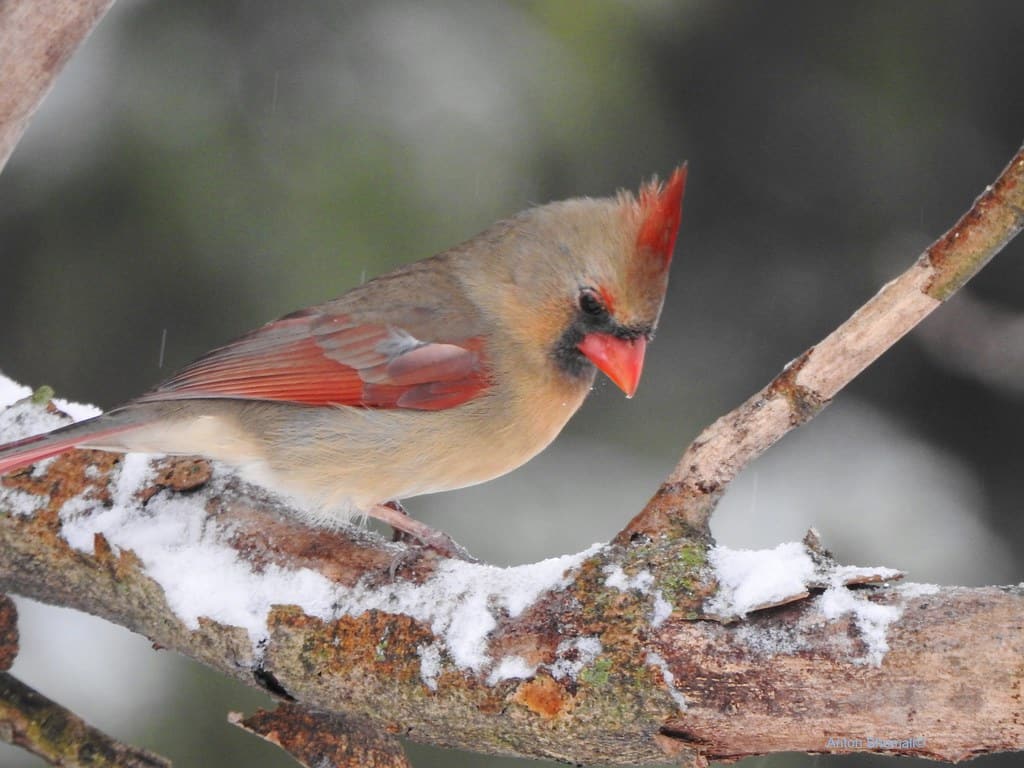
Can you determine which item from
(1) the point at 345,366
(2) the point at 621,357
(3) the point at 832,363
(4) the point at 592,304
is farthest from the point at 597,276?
(3) the point at 832,363

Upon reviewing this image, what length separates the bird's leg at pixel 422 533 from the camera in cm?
287

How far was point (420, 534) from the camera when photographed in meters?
2.93

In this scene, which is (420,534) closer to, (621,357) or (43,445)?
(621,357)

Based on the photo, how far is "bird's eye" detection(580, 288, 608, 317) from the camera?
9.65 feet

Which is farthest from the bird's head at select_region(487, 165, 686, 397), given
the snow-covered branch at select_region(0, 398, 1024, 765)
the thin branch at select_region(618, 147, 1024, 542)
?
the snow-covered branch at select_region(0, 398, 1024, 765)

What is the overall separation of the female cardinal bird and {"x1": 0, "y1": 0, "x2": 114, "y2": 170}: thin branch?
2.45 feet

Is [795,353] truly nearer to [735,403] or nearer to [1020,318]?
[735,403]

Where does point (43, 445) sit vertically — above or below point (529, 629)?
above

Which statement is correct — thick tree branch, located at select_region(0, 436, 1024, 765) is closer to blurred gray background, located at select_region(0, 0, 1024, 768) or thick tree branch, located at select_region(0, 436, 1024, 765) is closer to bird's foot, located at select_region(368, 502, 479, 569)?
bird's foot, located at select_region(368, 502, 479, 569)

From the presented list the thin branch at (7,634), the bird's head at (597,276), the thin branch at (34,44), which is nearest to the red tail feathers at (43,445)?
the thin branch at (7,634)

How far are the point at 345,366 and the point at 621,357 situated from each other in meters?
0.67

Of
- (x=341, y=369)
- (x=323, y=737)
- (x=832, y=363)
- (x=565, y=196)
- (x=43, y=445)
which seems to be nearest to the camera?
(x=832, y=363)

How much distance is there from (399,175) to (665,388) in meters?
1.13

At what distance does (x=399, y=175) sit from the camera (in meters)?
3.56
